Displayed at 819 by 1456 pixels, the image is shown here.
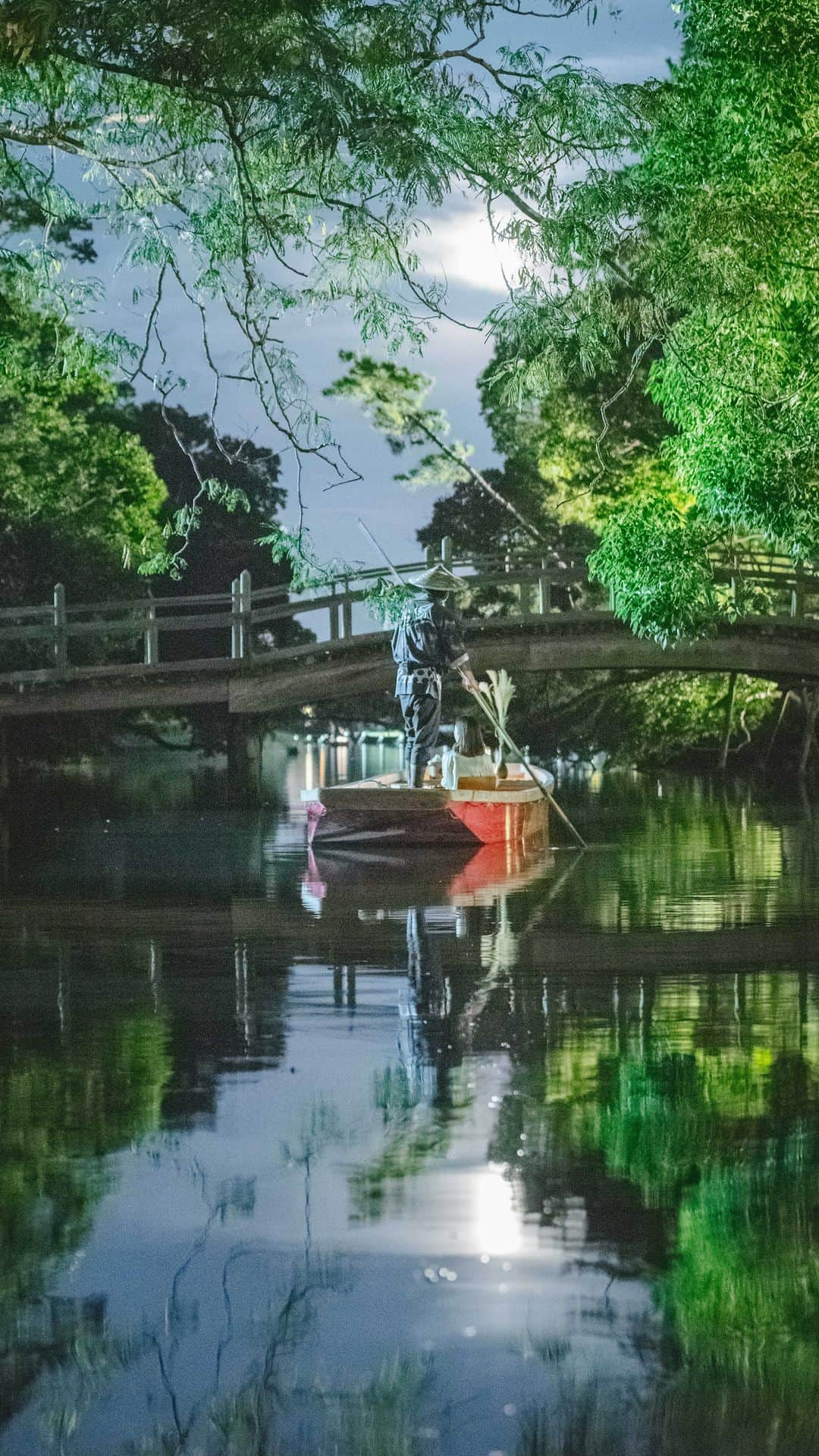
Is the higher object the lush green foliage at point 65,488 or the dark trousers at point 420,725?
the lush green foliage at point 65,488

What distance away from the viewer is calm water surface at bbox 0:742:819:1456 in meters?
3.63

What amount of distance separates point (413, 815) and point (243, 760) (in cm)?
1083

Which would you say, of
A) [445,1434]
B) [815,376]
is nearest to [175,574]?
[815,376]

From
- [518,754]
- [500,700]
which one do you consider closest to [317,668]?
[500,700]

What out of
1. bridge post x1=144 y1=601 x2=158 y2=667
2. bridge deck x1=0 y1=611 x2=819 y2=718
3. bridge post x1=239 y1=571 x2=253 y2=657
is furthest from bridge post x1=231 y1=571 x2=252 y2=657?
bridge post x1=144 y1=601 x2=158 y2=667

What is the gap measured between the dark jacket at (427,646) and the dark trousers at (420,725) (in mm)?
84

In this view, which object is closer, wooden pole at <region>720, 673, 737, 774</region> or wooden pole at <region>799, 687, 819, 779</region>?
wooden pole at <region>720, 673, 737, 774</region>

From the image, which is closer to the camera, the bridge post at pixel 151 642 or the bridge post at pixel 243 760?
the bridge post at pixel 151 642

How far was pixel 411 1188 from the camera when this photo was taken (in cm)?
500

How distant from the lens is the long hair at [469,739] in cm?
1903

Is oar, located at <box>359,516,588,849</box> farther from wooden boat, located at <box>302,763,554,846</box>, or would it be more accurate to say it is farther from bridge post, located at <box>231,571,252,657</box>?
bridge post, located at <box>231,571,252,657</box>

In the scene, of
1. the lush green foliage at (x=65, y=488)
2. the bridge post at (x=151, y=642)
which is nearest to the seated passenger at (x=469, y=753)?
the bridge post at (x=151, y=642)

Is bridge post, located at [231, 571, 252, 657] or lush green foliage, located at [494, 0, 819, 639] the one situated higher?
lush green foliage, located at [494, 0, 819, 639]

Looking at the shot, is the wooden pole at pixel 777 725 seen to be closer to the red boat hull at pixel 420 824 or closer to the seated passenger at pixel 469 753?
the seated passenger at pixel 469 753
